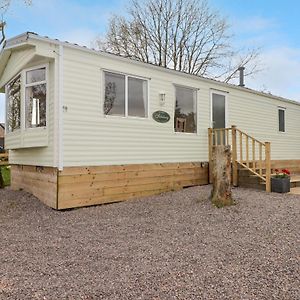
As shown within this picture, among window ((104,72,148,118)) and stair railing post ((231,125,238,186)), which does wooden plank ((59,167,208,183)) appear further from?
window ((104,72,148,118))

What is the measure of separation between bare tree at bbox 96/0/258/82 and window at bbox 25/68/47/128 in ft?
45.0

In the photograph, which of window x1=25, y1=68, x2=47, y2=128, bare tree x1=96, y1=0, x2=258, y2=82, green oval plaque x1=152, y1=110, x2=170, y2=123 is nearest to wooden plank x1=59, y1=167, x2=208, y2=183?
green oval plaque x1=152, y1=110, x2=170, y2=123

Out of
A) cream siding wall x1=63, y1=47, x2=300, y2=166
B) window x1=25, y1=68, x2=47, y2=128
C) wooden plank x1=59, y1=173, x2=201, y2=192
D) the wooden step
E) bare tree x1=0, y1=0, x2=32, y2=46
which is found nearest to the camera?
wooden plank x1=59, y1=173, x2=201, y2=192

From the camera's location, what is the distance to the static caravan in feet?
20.4

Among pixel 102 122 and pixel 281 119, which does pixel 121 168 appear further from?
pixel 281 119

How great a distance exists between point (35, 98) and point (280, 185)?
594 centimetres

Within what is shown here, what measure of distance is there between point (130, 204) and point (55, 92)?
275 cm

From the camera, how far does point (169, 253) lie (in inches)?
149

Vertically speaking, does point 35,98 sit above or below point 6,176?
above

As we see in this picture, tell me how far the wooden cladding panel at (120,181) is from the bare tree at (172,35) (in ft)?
43.9

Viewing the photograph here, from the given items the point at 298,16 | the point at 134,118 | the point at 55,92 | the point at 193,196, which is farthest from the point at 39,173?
the point at 298,16

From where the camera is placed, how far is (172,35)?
67.8ft

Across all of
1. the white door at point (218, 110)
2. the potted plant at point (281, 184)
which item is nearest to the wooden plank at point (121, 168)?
the white door at point (218, 110)

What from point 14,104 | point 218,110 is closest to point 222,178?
→ point 218,110
